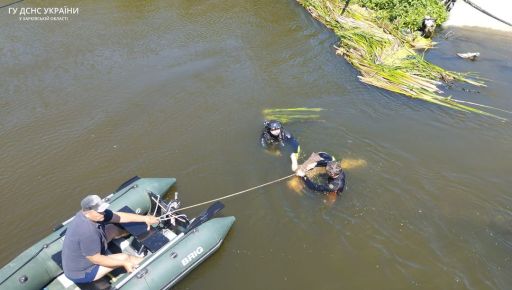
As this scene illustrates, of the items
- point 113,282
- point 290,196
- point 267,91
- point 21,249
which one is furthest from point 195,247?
point 267,91

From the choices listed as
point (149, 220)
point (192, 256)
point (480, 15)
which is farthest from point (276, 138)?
point (480, 15)

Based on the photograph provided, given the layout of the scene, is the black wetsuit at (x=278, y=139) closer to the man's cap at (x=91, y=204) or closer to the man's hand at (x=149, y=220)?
the man's hand at (x=149, y=220)

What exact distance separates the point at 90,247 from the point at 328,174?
4859mm

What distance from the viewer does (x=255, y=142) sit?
10.8 m

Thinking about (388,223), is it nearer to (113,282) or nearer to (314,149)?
(314,149)

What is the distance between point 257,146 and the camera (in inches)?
418

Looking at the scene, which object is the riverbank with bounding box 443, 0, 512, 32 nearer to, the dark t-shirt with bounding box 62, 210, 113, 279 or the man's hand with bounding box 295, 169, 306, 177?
the man's hand with bounding box 295, 169, 306, 177

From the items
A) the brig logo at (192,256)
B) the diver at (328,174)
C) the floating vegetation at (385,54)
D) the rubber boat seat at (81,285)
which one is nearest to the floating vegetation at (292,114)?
the diver at (328,174)

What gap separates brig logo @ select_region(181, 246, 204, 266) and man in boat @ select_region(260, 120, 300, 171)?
3269mm

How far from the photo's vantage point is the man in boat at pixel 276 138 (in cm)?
981

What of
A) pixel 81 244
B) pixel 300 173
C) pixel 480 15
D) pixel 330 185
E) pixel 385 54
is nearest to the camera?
pixel 81 244

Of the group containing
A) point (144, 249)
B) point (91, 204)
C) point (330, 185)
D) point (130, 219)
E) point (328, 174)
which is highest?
point (91, 204)

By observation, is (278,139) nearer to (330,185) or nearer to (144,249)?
(330,185)

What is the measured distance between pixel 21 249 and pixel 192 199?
3.29 m
